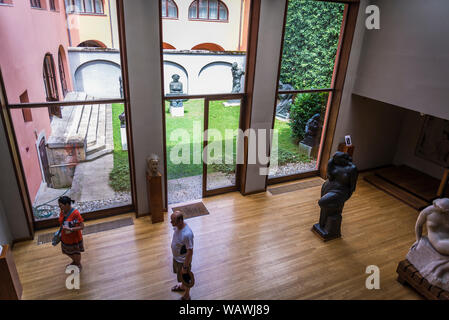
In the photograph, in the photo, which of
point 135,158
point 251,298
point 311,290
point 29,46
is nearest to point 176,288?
point 251,298

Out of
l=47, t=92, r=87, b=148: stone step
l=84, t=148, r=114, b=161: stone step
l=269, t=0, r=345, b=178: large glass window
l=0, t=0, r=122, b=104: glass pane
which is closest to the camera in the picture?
l=0, t=0, r=122, b=104: glass pane

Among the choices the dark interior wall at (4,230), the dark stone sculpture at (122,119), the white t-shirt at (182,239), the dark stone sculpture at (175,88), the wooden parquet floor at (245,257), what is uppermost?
the dark stone sculpture at (175,88)

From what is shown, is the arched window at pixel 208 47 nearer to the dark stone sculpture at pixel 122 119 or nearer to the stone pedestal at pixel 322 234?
the dark stone sculpture at pixel 122 119

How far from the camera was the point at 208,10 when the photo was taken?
17.9 ft

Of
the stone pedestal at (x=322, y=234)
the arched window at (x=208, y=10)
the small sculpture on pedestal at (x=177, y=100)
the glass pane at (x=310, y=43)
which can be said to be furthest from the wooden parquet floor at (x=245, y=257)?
the arched window at (x=208, y=10)

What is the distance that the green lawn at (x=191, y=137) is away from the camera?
5.66 metres

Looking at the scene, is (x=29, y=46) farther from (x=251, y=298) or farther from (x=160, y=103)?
(x=251, y=298)

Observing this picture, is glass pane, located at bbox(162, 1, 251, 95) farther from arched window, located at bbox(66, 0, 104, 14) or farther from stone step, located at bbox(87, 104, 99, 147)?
stone step, located at bbox(87, 104, 99, 147)

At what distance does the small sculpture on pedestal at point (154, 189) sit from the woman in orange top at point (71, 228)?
59.5 inches

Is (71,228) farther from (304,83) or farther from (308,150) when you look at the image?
(308,150)

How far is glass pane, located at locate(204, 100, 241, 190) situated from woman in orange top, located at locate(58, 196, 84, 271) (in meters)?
2.86

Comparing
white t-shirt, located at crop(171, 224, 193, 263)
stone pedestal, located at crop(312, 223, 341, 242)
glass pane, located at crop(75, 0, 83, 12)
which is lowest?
stone pedestal, located at crop(312, 223, 341, 242)

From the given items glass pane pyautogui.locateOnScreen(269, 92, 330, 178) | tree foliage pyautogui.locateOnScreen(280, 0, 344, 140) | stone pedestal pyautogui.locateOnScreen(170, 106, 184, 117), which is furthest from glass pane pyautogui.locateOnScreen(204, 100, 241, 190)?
tree foliage pyautogui.locateOnScreen(280, 0, 344, 140)

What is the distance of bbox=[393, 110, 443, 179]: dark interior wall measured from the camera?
297 inches
